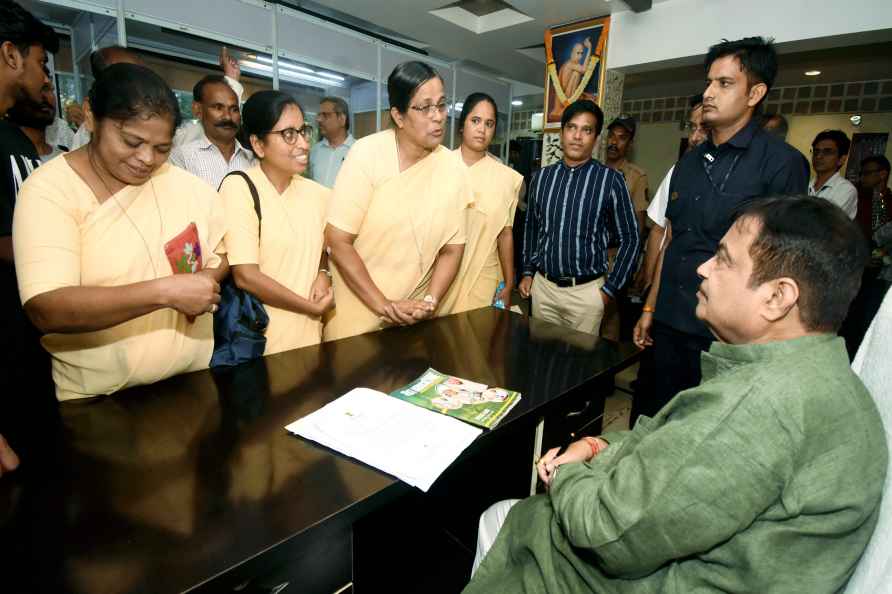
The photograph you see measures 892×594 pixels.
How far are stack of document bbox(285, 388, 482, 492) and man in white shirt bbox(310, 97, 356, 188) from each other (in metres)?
3.36

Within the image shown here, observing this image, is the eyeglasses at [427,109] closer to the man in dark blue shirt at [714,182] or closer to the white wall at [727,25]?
the man in dark blue shirt at [714,182]

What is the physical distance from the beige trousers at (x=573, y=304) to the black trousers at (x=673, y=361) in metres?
0.49

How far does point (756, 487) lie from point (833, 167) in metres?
4.03

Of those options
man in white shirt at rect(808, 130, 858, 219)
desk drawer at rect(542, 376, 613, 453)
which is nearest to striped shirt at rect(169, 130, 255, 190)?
desk drawer at rect(542, 376, 613, 453)

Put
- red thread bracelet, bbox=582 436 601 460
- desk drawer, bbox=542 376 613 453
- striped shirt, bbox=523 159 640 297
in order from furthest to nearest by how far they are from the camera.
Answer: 1. striped shirt, bbox=523 159 640 297
2. desk drawer, bbox=542 376 613 453
3. red thread bracelet, bbox=582 436 601 460

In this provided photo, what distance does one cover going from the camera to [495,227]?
2531 mm

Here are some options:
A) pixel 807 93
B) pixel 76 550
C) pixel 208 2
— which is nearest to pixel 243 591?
pixel 76 550

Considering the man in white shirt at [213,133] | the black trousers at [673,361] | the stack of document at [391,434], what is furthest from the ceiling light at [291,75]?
the stack of document at [391,434]

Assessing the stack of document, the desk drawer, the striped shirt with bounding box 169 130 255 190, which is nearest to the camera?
the stack of document

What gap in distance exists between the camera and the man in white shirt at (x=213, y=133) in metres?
2.45

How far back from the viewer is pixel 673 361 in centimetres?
183

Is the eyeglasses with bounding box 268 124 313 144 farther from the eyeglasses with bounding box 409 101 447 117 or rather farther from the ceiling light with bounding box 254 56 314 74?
the ceiling light with bounding box 254 56 314 74

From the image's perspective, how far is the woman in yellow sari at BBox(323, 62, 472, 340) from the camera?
68.4 inches

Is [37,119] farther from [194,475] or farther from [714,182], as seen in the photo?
[714,182]
